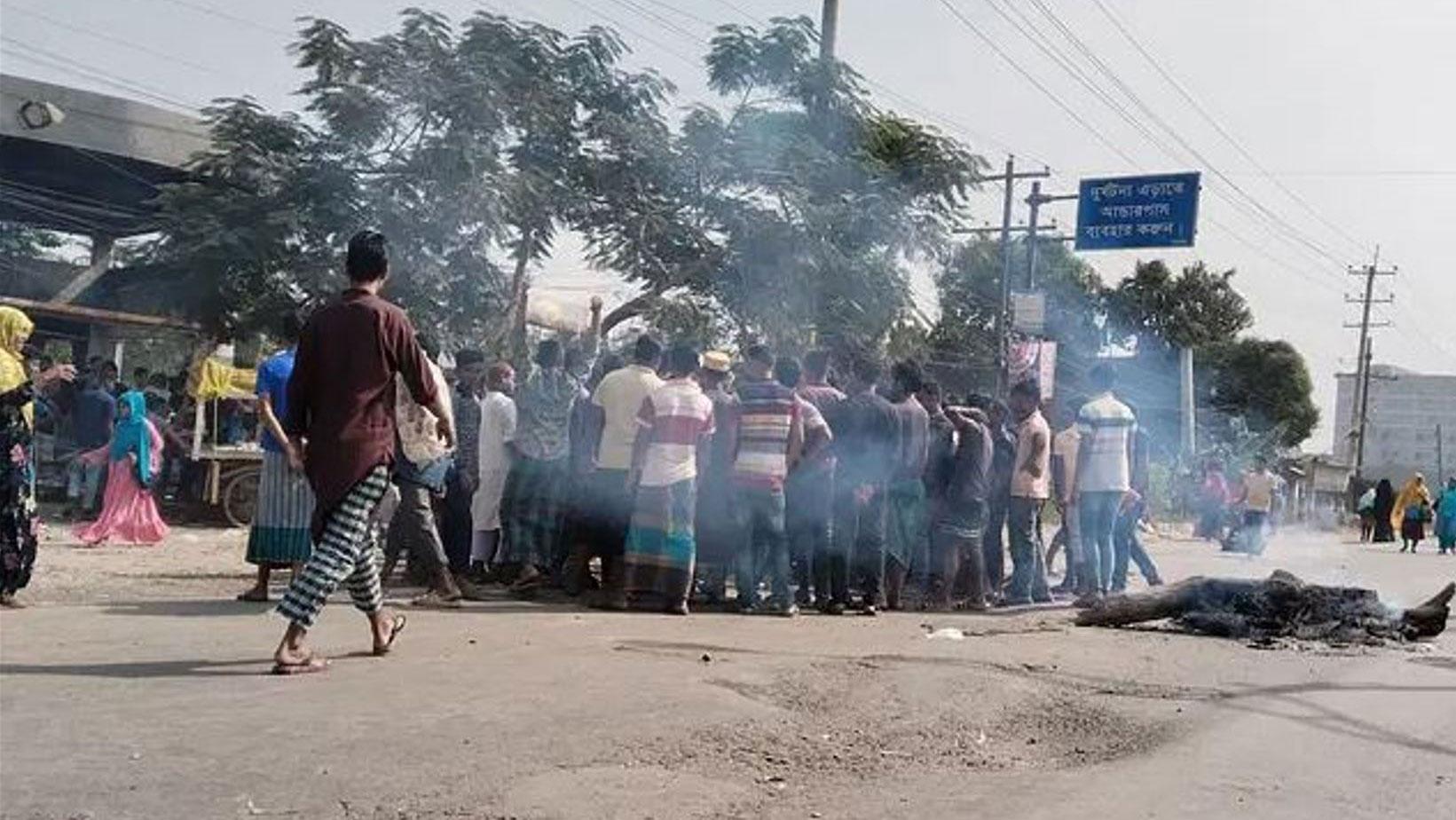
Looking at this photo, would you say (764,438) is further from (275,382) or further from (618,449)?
(275,382)

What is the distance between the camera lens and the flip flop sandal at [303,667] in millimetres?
5348

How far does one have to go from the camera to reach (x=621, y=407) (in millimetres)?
8227

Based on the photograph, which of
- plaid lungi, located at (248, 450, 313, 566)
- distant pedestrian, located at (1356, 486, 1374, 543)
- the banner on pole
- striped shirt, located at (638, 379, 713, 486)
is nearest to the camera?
plaid lungi, located at (248, 450, 313, 566)

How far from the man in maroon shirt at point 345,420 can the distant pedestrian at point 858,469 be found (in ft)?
12.9

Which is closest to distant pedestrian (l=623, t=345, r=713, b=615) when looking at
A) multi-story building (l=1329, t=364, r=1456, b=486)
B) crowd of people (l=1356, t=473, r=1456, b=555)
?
crowd of people (l=1356, t=473, r=1456, b=555)

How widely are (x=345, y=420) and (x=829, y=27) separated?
1249cm

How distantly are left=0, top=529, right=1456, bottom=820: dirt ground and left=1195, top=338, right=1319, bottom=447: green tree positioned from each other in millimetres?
43589

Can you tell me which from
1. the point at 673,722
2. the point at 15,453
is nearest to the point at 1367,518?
the point at 673,722

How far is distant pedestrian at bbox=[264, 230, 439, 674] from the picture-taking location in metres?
5.38

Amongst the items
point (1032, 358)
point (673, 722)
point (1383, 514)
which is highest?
point (1032, 358)

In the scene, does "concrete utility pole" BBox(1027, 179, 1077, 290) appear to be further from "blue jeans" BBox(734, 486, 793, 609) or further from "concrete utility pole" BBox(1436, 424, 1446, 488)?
"concrete utility pole" BBox(1436, 424, 1446, 488)

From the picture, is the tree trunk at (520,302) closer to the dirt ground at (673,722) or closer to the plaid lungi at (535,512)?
the plaid lungi at (535,512)

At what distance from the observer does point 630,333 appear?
17812 mm

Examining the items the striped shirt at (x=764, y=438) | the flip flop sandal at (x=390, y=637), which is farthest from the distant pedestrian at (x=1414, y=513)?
the flip flop sandal at (x=390, y=637)
